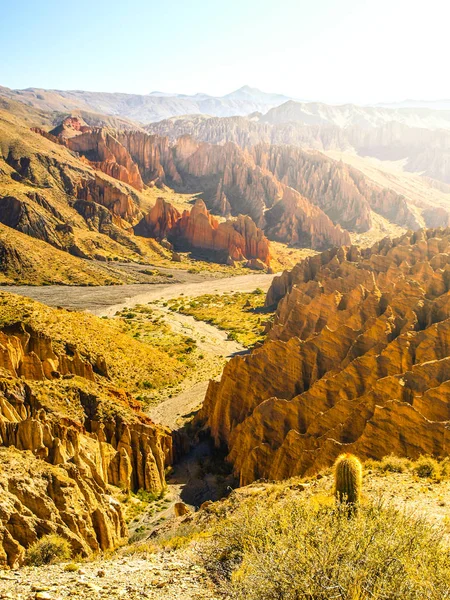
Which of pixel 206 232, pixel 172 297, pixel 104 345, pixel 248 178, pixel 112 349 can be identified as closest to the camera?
pixel 104 345

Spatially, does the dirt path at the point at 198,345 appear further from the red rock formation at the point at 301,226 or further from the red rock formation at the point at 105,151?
the red rock formation at the point at 105,151

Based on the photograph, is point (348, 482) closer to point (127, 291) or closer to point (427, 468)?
point (427, 468)

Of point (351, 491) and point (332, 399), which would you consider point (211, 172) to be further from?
point (351, 491)

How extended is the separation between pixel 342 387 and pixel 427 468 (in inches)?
336

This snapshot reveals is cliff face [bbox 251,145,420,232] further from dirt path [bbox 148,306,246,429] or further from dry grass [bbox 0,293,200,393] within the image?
dry grass [bbox 0,293,200,393]

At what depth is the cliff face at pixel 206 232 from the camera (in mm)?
127375

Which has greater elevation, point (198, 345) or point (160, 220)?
point (160, 220)

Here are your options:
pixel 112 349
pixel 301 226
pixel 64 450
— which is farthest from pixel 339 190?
pixel 64 450

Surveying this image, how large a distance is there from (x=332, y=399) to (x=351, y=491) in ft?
40.7

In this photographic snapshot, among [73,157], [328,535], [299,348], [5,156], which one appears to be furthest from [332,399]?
[73,157]

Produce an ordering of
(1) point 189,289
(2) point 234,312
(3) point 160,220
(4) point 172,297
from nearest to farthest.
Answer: (2) point 234,312 → (4) point 172,297 → (1) point 189,289 → (3) point 160,220

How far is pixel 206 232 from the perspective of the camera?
131000mm

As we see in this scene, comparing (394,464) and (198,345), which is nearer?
(394,464)

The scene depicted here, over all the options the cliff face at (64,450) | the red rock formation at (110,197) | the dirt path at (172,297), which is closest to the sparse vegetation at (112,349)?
the cliff face at (64,450)
